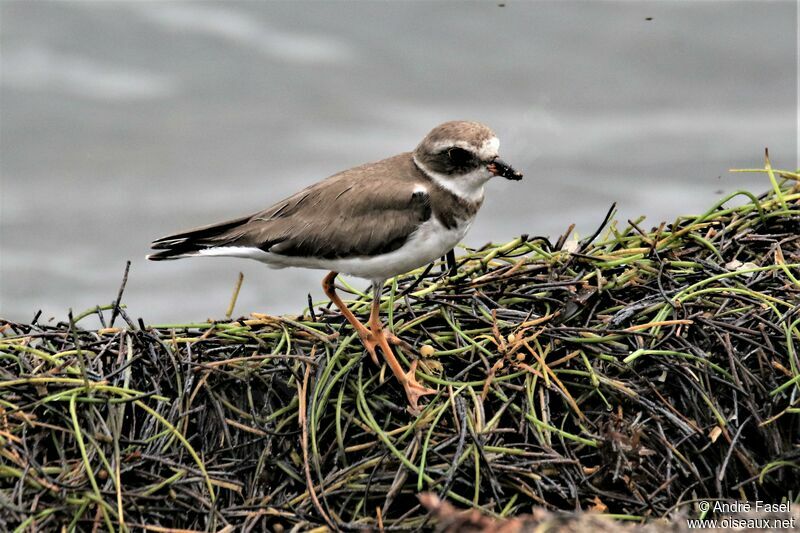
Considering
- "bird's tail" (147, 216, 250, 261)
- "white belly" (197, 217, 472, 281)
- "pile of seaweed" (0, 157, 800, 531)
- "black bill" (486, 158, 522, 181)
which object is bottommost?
"pile of seaweed" (0, 157, 800, 531)

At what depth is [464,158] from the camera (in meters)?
5.59

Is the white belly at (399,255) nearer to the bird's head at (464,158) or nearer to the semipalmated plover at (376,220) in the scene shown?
the semipalmated plover at (376,220)

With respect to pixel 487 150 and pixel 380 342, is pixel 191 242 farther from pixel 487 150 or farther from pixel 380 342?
pixel 487 150

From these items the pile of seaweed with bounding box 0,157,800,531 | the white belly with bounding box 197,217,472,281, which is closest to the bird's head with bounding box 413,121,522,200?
the white belly with bounding box 197,217,472,281

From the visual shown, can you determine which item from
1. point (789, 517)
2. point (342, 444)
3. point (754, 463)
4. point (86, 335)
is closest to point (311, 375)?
point (342, 444)

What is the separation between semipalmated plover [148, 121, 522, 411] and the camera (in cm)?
546

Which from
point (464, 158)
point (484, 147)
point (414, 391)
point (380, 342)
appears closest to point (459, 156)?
point (464, 158)

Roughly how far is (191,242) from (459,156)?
62.5 inches

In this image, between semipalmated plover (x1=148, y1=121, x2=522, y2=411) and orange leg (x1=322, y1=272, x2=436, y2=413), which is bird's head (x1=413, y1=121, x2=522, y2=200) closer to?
semipalmated plover (x1=148, y1=121, x2=522, y2=411)

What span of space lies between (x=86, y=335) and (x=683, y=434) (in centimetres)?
303

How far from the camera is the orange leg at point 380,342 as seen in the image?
4832 millimetres

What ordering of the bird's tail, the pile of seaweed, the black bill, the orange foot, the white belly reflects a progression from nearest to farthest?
the pile of seaweed, the orange foot, the white belly, the black bill, the bird's tail

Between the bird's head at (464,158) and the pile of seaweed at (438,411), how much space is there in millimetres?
611

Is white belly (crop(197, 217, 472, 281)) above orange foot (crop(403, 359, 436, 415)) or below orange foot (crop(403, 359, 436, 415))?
above
